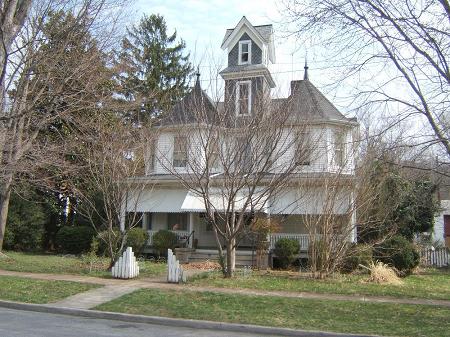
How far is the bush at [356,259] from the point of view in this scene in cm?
1695

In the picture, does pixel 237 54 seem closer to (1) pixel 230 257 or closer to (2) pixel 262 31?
(2) pixel 262 31

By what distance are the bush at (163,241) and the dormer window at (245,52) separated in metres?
9.85

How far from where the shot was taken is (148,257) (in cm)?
2273

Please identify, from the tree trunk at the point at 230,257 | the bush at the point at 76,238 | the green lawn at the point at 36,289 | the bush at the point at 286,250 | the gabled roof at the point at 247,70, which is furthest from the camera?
the bush at the point at 76,238

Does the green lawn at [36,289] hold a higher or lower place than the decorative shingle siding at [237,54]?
lower

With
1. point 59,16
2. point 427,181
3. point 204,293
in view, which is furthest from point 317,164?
point 59,16

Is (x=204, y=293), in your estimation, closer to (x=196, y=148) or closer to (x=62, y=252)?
(x=196, y=148)

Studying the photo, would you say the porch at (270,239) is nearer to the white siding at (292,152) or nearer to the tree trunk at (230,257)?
the white siding at (292,152)

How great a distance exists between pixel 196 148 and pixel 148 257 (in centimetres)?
933

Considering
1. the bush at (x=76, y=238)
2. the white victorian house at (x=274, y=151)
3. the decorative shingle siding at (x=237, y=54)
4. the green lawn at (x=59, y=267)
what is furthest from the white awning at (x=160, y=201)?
the decorative shingle siding at (x=237, y=54)

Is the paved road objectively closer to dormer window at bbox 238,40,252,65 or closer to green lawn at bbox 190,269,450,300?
green lawn at bbox 190,269,450,300

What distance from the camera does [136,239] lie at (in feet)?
70.8

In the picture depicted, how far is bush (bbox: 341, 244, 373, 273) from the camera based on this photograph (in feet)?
55.6

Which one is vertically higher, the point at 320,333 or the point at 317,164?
the point at 317,164
